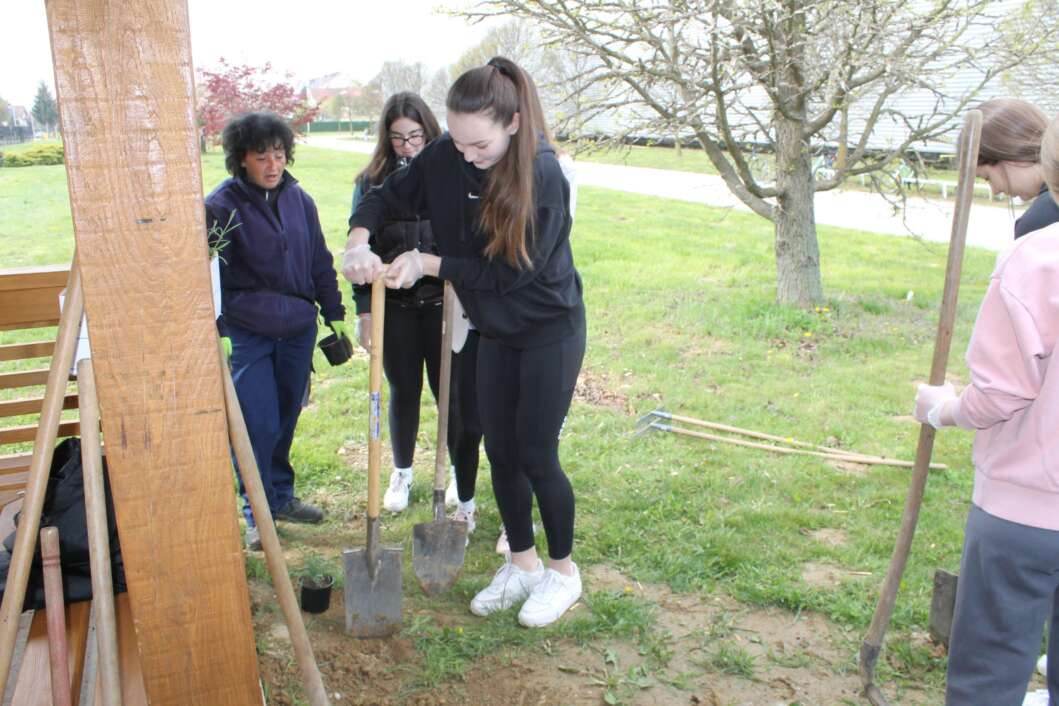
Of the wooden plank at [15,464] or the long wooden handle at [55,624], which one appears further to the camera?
the wooden plank at [15,464]

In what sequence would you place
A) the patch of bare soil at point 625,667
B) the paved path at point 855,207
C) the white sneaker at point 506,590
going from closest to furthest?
the patch of bare soil at point 625,667 < the white sneaker at point 506,590 < the paved path at point 855,207

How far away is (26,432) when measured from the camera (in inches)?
148

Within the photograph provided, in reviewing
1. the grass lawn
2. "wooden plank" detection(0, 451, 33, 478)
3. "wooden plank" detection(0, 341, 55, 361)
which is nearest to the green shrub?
the grass lawn

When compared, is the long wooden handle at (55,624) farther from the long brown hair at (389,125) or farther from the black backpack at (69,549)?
the long brown hair at (389,125)

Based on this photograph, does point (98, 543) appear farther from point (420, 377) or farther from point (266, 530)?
point (420, 377)

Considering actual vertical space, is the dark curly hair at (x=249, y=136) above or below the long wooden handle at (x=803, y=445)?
above

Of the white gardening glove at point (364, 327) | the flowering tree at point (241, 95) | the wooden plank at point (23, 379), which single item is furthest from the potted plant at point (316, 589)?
the flowering tree at point (241, 95)

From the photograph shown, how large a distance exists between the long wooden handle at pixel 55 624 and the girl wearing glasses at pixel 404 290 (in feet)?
6.18

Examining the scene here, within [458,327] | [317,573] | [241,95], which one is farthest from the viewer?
[241,95]

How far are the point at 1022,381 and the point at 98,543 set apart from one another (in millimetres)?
2148

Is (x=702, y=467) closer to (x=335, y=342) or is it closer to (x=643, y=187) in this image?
(x=335, y=342)

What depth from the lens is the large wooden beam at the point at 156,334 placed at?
1832mm

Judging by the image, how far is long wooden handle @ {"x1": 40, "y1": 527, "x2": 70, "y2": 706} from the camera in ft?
6.34

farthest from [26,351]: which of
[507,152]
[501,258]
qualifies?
[507,152]
